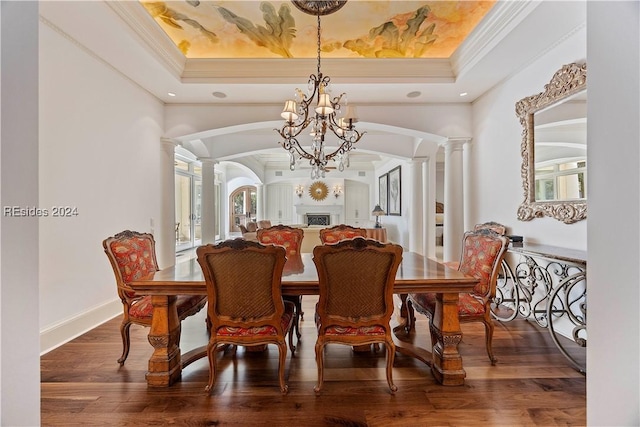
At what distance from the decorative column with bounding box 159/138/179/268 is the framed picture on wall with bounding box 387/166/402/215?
5.73 meters

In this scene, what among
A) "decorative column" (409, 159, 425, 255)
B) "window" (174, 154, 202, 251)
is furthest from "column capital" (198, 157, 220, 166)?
"decorative column" (409, 159, 425, 255)

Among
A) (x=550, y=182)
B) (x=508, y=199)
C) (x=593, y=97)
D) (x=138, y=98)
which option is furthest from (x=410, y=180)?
(x=593, y=97)

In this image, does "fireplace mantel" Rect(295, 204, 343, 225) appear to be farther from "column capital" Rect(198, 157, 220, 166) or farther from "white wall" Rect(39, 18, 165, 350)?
"white wall" Rect(39, 18, 165, 350)

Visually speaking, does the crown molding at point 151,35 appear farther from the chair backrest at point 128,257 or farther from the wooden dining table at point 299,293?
the wooden dining table at point 299,293

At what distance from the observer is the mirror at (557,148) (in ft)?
7.91

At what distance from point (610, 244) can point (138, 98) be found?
179 inches

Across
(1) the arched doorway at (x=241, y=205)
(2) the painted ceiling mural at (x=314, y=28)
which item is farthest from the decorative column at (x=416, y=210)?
(1) the arched doorway at (x=241, y=205)

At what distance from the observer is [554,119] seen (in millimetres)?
2699

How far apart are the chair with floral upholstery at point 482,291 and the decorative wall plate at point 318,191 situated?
30.0 feet

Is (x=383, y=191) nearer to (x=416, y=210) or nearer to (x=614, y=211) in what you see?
(x=416, y=210)

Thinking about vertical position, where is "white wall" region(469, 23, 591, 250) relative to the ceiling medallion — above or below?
below

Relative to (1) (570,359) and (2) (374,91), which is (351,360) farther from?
(2) (374,91)

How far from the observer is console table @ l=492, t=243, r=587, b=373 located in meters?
2.08

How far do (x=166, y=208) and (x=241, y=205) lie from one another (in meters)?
9.77
